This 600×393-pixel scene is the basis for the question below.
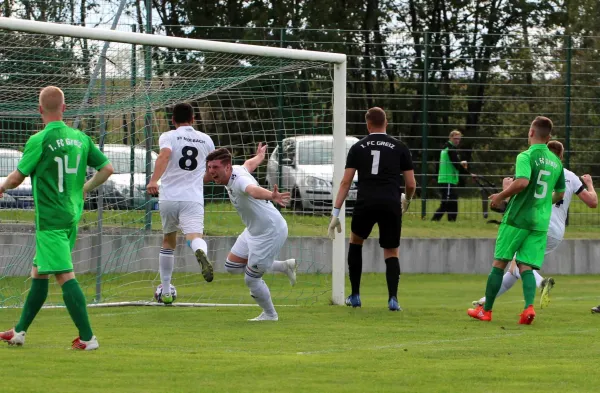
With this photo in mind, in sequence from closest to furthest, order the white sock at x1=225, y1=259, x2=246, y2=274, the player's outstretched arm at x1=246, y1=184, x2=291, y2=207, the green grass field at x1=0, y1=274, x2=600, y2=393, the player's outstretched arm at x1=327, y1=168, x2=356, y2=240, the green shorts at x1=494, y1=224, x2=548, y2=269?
the green grass field at x1=0, y1=274, x2=600, y2=393 → the player's outstretched arm at x1=246, y1=184, x2=291, y2=207 → the green shorts at x1=494, y1=224, x2=548, y2=269 → the white sock at x1=225, y1=259, x2=246, y2=274 → the player's outstretched arm at x1=327, y1=168, x2=356, y2=240

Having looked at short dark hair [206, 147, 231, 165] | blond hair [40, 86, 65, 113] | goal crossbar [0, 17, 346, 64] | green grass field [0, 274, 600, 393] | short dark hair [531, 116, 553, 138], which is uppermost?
goal crossbar [0, 17, 346, 64]

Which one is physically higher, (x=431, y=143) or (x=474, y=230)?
(x=431, y=143)

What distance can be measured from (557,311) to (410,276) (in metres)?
5.74

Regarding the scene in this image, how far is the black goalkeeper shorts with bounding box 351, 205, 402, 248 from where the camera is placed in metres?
12.6

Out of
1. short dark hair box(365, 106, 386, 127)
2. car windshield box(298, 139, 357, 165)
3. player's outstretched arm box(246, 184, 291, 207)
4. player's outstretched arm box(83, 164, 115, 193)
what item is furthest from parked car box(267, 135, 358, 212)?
player's outstretched arm box(83, 164, 115, 193)

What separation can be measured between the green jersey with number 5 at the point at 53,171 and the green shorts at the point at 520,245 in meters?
4.37

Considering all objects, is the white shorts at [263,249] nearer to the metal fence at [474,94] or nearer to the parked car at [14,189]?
the parked car at [14,189]

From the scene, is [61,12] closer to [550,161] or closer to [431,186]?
[431,186]

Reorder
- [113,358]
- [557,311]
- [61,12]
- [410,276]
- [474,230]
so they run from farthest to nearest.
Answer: [474,230]
[410,276]
[61,12]
[557,311]
[113,358]

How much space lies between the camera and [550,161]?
11359mm

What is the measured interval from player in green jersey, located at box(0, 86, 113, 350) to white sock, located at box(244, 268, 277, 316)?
2.73 m

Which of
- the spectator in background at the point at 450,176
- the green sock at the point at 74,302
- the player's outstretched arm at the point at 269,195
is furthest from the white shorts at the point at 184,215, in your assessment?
the spectator in background at the point at 450,176

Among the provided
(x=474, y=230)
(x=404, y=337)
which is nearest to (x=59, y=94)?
(x=404, y=337)

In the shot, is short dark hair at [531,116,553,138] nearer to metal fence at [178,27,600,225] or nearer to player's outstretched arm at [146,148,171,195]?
player's outstretched arm at [146,148,171,195]
